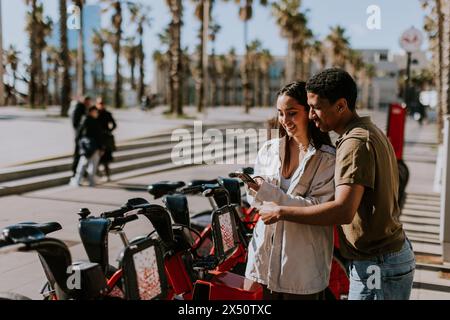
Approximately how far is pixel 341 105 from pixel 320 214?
45 cm

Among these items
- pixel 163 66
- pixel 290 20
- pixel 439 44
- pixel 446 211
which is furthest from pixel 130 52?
pixel 446 211

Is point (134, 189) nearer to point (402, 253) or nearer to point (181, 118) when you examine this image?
point (402, 253)

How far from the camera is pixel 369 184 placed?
2059 millimetres

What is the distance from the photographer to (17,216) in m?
3.62

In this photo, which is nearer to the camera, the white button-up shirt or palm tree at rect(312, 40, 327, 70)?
the white button-up shirt

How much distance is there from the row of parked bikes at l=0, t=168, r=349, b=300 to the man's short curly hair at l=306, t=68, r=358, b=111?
98 centimetres

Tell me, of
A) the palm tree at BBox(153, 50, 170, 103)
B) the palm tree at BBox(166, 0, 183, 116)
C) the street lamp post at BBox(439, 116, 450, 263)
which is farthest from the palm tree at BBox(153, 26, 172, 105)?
the street lamp post at BBox(439, 116, 450, 263)

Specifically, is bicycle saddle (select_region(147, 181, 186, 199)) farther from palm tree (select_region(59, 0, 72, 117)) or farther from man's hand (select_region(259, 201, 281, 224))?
palm tree (select_region(59, 0, 72, 117))

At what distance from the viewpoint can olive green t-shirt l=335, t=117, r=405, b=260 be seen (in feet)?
6.76

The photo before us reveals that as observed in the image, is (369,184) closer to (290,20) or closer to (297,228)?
(297,228)

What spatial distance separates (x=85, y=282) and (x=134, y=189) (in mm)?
Result: 8188

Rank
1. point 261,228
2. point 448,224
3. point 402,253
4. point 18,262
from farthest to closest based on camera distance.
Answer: point 448,224
point 18,262
point 261,228
point 402,253

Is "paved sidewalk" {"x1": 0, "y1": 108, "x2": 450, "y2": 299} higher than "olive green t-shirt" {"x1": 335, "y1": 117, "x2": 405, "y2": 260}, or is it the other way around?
"olive green t-shirt" {"x1": 335, "y1": 117, "x2": 405, "y2": 260}
